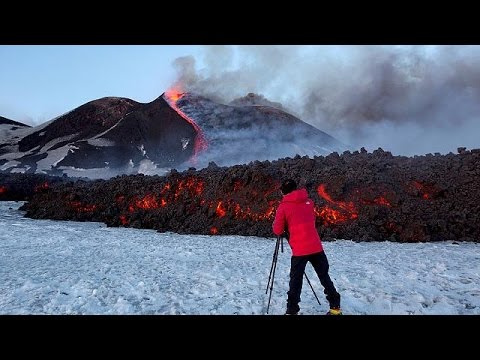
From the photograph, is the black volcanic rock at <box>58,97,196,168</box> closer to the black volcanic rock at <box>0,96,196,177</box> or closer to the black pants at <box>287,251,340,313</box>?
the black volcanic rock at <box>0,96,196,177</box>

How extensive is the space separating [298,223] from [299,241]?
0.29 m

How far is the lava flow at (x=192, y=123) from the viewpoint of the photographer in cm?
5872

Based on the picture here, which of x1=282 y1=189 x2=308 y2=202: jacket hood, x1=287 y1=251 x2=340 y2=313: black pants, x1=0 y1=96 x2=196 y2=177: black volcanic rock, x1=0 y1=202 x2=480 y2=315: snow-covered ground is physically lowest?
x1=0 y1=202 x2=480 y2=315: snow-covered ground

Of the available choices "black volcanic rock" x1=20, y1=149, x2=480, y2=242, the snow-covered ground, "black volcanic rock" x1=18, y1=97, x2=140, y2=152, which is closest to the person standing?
the snow-covered ground

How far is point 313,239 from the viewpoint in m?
5.98

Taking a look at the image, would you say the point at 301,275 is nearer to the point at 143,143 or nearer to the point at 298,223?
the point at 298,223

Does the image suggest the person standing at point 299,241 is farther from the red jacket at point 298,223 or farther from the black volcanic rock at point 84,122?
the black volcanic rock at point 84,122

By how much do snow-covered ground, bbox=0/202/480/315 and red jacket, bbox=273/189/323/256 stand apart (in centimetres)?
138

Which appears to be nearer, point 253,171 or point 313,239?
point 313,239

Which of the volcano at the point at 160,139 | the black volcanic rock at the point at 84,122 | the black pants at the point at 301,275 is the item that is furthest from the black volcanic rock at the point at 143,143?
the black pants at the point at 301,275

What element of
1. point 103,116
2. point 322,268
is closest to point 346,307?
point 322,268

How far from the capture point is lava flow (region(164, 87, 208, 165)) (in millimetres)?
58719
